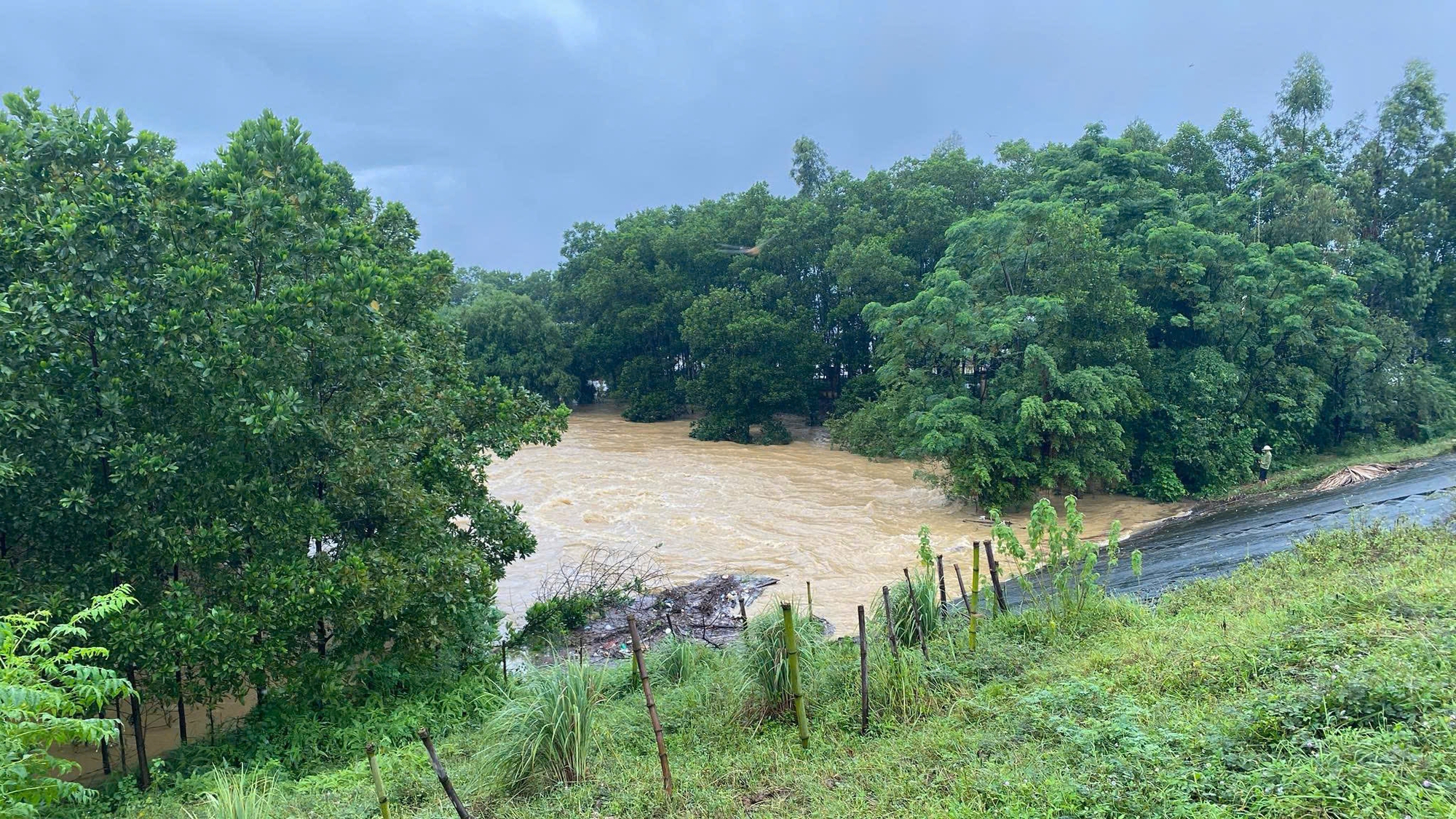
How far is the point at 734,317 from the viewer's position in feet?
110

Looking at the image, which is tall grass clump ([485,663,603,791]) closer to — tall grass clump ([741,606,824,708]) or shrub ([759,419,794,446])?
tall grass clump ([741,606,824,708])

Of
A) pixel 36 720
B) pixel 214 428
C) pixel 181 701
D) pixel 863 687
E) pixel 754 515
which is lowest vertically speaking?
pixel 754 515

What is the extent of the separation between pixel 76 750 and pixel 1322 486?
23.5m

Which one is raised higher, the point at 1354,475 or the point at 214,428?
the point at 214,428

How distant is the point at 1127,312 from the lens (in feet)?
64.2

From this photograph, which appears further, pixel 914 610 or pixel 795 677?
pixel 914 610

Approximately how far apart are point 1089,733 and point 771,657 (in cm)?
232

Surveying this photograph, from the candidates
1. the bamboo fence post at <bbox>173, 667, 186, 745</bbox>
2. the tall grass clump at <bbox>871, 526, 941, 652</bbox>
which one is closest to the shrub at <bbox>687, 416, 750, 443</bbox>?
the tall grass clump at <bbox>871, 526, 941, 652</bbox>

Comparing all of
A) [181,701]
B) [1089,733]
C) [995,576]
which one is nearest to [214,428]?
[181,701]

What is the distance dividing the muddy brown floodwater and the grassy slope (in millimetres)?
3712

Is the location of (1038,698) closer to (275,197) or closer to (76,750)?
(275,197)

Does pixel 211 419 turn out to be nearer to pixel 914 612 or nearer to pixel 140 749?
pixel 140 749

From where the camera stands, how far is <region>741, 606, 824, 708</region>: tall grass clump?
5.94 m

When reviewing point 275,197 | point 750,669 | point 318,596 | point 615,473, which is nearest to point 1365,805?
point 750,669
